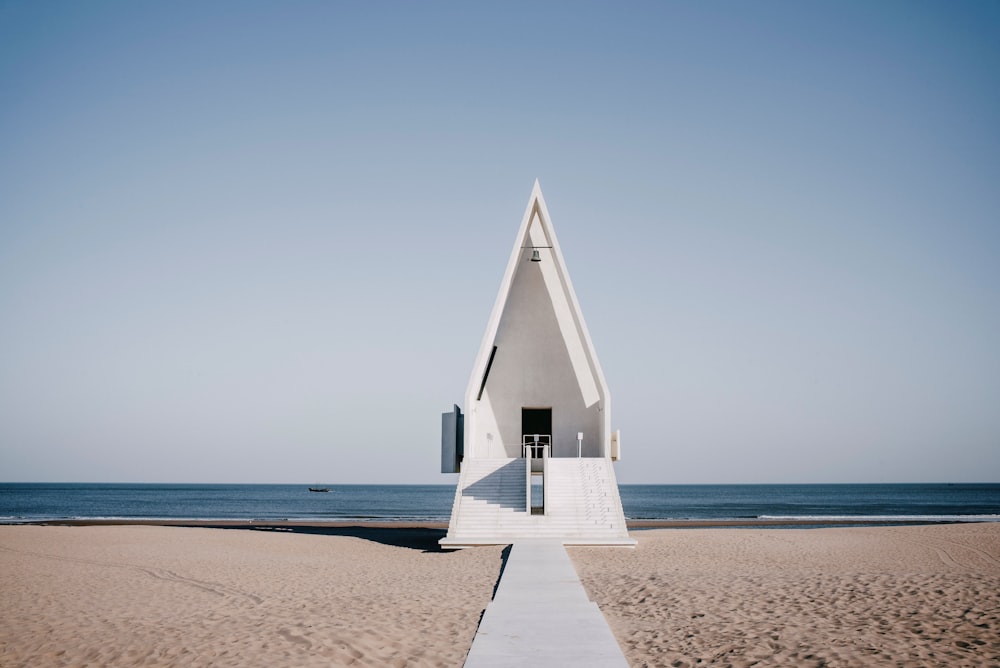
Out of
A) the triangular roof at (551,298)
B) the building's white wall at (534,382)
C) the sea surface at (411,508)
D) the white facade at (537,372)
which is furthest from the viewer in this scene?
the sea surface at (411,508)

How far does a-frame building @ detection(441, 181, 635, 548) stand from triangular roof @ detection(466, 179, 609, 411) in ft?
0.10

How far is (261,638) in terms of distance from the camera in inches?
299

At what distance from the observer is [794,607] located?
8.78 metres

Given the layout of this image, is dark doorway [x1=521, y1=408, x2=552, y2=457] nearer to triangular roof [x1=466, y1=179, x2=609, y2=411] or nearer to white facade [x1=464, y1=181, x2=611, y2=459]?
white facade [x1=464, y1=181, x2=611, y2=459]

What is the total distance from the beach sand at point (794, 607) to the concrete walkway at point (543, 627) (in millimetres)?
296

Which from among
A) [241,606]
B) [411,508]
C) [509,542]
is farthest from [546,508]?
[411,508]

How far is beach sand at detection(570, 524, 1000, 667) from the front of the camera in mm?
6691

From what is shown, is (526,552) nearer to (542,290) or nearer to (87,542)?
(542,290)

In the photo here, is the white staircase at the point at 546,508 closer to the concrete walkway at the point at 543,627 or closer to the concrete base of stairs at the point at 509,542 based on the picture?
the concrete base of stairs at the point at 509,542

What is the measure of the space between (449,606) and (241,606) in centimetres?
290

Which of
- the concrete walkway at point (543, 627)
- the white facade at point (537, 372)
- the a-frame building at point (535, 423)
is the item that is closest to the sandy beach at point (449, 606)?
Result: the concrete walkway at point (543, 627)

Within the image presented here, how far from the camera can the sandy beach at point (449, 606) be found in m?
6.88

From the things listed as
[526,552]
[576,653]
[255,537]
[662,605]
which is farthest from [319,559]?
[576,653]

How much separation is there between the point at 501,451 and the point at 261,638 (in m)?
16.9
